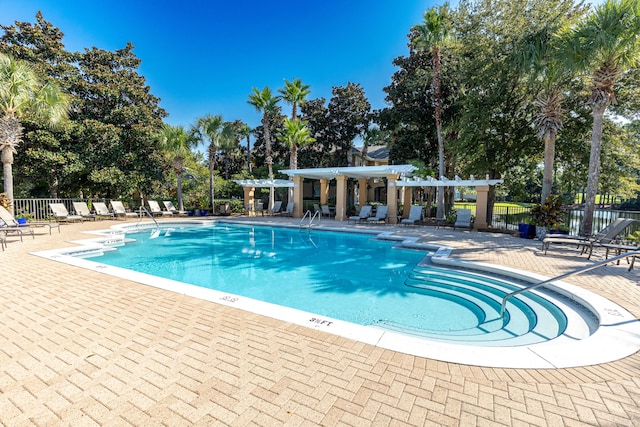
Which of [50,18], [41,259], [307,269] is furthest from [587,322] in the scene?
[50,18]

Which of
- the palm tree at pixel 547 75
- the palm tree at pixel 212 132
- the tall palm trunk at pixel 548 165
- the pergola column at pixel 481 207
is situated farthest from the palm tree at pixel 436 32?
the palm tree at pixel 212 132

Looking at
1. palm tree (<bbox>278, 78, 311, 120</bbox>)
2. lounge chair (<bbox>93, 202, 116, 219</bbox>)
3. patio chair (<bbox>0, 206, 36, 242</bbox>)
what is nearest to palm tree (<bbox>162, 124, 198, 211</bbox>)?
lounge chair (<bbox>93, 202, 116, 219</bbox>)

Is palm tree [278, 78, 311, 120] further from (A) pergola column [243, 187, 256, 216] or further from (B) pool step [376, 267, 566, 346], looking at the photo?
(B) pool step [376, 267, 566, 346]

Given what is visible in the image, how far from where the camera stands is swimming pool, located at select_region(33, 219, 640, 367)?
13.1 ft

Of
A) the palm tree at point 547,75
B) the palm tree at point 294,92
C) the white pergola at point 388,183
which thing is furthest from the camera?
the palm tree at point 294,92

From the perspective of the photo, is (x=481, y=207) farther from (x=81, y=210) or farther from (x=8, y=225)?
(x=81, y=210)

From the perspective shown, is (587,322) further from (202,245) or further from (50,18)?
(50,18)

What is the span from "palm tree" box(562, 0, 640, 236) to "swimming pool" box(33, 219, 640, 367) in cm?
793

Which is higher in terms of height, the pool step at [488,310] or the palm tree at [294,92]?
the palm tree at [294,92]

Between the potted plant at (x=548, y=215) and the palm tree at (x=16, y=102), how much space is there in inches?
856

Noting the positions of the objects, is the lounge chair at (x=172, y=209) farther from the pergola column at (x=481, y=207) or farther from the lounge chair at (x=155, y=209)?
the pergola column at (x=481, y=207)

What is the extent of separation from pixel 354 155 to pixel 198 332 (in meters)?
29.3

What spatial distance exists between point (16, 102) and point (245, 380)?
1711 centimetres

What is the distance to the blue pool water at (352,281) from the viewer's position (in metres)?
5.17
